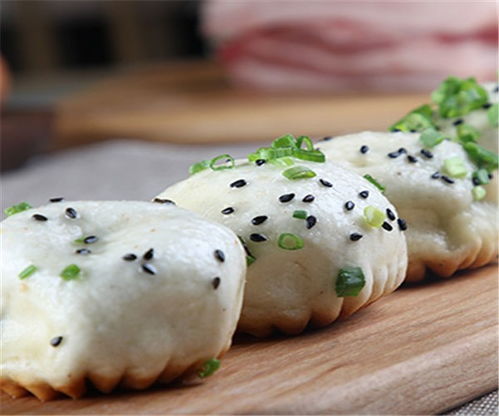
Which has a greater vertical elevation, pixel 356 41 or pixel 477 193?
pixel 477 193

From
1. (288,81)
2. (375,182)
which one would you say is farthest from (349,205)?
(288,81)

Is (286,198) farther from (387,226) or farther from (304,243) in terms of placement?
(387,226)

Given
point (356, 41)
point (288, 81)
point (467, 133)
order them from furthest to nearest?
1. point (288, 81)
2. point (356, 41)
3. point (467, 133)

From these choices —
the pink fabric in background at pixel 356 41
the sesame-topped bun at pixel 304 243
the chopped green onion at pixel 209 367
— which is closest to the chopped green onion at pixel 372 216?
the sesame-topped bun at pixel 304 243

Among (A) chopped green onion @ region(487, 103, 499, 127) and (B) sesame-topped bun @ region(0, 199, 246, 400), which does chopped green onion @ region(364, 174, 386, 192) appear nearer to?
(A) chopped green onion @ region(487, 103, 499, 127)

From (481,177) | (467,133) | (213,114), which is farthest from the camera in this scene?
(213,114)

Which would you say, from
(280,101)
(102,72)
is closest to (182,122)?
(280,101)

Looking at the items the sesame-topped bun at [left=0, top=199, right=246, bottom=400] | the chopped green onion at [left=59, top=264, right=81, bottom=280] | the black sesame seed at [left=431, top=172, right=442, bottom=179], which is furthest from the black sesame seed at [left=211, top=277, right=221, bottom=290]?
the black sesame seed at [left=431, top=172, right=442, bottom=179]

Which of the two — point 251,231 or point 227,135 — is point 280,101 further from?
point 251,231
